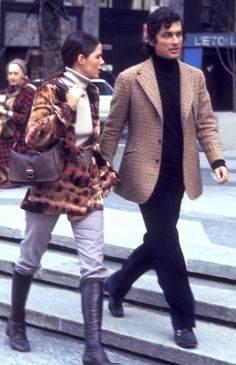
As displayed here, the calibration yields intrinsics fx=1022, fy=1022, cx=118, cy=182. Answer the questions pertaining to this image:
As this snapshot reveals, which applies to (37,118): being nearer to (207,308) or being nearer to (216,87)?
(207,308)

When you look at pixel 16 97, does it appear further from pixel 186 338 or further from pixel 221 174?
pixel 186 338

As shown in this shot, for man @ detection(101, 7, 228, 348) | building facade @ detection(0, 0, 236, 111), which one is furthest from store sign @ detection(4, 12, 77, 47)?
man @ detection(101, 7, 228, 348)

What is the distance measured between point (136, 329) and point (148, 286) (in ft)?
1.77

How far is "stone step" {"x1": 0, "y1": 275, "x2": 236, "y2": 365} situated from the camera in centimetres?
541

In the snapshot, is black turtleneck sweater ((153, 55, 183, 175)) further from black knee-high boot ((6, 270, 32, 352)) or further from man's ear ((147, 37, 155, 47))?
black knee-high boot ((6, 270, 32, 352))

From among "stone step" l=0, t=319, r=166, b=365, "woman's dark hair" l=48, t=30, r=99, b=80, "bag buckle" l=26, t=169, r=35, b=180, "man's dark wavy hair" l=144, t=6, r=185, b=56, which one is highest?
"man's dark wavy hair" l=144, t=6, r=185, b=56

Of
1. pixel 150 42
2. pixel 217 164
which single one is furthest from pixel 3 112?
pixel 217 164

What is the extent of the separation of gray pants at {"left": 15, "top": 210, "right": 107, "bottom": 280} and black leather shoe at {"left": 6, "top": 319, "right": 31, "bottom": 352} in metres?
0.38

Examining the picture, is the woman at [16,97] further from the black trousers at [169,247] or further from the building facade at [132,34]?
the building facade at [132,34]

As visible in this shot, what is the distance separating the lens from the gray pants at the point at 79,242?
5270mm

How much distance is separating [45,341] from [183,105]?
1.70 metres

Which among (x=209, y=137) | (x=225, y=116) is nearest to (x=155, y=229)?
(x=209, y=137)

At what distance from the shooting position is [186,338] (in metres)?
5.41

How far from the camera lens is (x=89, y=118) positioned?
5336 mm
